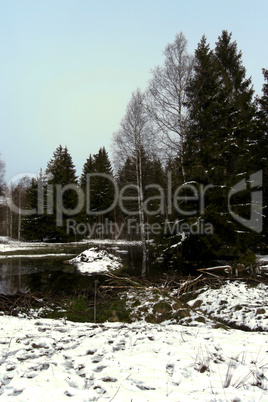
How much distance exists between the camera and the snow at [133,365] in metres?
2.75

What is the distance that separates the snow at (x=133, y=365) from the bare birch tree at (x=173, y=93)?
1067 cm

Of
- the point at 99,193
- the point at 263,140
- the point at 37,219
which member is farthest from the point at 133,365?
the point at 99,193

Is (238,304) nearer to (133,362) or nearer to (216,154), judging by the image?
(133,362)

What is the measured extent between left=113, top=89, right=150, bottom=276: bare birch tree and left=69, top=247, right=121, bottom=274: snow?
3988 mm

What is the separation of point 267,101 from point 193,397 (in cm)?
2292

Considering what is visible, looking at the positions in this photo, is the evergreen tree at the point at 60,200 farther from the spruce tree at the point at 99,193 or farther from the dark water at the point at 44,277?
the dark water at the point at 44,277

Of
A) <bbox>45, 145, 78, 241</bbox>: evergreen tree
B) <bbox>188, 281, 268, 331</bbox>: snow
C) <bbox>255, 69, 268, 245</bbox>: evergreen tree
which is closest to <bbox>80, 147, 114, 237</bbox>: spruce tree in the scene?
<bbox>45, 145, 78, 241</bbox>: evergreen tree

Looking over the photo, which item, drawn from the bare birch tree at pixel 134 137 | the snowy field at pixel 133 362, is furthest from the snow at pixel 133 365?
the bare birch tree at pixel 134 137

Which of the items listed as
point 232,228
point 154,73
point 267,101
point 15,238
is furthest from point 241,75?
point 15,238

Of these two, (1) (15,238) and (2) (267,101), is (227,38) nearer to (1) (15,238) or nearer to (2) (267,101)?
(2) (267,101)

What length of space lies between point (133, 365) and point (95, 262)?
13894mm

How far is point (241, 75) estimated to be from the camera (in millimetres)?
20312

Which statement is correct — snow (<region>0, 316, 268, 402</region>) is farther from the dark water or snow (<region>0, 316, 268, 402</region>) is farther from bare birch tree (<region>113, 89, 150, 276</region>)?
bare birch tree (<region>113, 89, 150, 276</region>)

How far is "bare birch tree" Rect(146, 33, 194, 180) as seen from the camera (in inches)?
556
